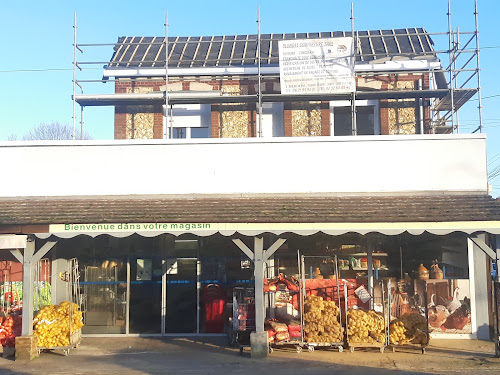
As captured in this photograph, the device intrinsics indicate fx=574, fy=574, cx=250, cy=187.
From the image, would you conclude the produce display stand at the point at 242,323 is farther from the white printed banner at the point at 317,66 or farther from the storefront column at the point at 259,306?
the white printed banner at the point at 317,66

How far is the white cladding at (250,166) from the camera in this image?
13023 millimetres

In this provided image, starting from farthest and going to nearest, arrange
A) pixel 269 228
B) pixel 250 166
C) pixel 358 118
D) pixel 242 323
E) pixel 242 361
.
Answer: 1. pixel 358 118
2. pixel 250 166
3. pixel 242 323
4. pixel 269 228
5. pixel 242 361

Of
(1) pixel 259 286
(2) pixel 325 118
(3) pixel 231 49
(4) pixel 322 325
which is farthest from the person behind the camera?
(3) pixel 231 49

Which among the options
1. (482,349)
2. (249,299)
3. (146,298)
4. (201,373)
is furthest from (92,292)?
(482,349)

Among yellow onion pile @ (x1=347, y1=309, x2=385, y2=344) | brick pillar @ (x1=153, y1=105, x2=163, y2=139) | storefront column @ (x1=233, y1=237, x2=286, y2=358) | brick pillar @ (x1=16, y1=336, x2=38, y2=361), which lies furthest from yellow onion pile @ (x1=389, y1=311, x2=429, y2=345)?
brick pillar @ (x1=153, y1=105, x2=163, y2=139)

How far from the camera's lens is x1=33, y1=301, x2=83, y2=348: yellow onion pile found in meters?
11.8

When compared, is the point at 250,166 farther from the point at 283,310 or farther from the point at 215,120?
the point at 215,120

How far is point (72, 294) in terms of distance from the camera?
13984mm

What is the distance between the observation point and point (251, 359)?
36.6ft

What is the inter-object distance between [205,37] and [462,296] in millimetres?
12410

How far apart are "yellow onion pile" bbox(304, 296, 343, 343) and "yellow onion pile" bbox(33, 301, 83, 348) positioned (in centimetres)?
493

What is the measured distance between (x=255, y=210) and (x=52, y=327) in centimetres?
485

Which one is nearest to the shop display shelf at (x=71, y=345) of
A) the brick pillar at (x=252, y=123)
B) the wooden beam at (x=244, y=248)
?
the wooden beam at (x=244, y=248)

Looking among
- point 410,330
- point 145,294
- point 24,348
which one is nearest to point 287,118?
point 145,294
